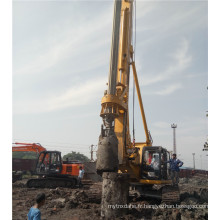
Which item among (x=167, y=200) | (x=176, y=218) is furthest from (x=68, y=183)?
(x=176, y=218)

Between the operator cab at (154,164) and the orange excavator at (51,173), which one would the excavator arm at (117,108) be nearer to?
the operator cab at (154,164)

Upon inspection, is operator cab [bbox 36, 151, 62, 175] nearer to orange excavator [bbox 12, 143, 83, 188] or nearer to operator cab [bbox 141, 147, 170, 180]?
orange excavator [bbox 12, 143, 83, 188]

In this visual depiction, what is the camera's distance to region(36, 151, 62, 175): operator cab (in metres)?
15.3

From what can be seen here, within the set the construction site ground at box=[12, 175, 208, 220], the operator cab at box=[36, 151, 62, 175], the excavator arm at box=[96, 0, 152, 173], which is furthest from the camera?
the operator cab at box=[36, 151, 62, 175]

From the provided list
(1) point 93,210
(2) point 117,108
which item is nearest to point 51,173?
(1) point 93,210

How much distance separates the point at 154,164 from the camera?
9766 mm

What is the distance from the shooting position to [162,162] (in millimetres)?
9781

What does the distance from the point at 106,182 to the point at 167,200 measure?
3.07m

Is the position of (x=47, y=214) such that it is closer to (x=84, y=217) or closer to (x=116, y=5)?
(x=84, y=217)

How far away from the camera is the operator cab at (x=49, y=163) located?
15.3 m

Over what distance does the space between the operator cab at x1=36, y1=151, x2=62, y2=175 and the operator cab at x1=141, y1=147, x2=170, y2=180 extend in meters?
7.70

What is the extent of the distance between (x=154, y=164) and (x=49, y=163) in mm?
8582

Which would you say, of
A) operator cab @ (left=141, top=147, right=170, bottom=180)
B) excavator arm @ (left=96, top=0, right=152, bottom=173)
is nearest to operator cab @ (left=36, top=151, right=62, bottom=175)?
excavator arm @ (left=96, top=0, right=152, bottom=173)

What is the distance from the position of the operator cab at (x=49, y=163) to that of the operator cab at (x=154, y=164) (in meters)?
7.70
